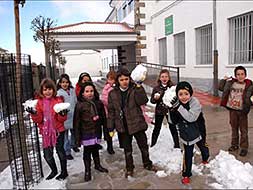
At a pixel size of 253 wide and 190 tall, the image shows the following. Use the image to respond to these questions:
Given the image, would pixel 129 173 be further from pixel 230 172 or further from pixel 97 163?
pixel 230 172

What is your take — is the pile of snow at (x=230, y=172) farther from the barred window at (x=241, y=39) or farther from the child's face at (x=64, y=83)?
the barred window at (x=241, y=39)

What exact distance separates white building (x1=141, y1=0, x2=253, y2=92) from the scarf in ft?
24.6

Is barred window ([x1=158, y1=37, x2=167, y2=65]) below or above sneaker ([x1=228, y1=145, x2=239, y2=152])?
above

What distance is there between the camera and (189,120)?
136 inches

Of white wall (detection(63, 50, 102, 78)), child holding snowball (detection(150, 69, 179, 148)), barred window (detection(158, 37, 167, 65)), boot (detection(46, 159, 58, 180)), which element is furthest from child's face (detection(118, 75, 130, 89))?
white wall (detection(63, 50, 102, 78))

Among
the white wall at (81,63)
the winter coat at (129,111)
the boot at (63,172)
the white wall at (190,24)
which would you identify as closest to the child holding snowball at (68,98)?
the boot at (63,172)

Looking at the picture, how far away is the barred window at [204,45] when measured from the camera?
1195 cm

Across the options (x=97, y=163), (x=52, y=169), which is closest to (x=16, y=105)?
(x=52, y=169)

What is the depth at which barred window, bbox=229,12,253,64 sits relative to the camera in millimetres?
9445

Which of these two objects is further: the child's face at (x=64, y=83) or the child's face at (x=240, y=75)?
the child's face at (x=64, y=83)

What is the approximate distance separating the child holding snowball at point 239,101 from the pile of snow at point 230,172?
417 millimetres

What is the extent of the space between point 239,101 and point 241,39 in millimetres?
6297

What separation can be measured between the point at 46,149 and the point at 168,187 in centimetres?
171

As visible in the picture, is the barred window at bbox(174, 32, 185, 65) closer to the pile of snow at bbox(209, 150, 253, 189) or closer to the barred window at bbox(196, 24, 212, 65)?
the barred window at bbox(196, 24, 212, 65)
